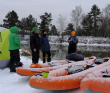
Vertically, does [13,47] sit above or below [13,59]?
above

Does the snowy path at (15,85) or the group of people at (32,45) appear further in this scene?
the group of people at (32,45)

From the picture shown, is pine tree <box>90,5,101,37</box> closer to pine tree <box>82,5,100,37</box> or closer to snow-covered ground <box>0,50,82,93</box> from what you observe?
pine tree <box>82,5,100,37</box>

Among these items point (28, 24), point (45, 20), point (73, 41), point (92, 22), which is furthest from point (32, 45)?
point (28, 24)

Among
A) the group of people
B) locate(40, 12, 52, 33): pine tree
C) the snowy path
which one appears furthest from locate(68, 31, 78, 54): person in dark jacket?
locate(40, 12, 52, 33): pine tree

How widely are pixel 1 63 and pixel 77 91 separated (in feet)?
10.6

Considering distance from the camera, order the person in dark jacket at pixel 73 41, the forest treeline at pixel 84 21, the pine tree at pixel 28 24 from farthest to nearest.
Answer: the pine tree at pixel 28 24 → the forest treeline at pixel 84 21 → the person in dark jacket at pixel 73 41

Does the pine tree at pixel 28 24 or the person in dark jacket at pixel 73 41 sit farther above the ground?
the pine tree at pixel 28 24

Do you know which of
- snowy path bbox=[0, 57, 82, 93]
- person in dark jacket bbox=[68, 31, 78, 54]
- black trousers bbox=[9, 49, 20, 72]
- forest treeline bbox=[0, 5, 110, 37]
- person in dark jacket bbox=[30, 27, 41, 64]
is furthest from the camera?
forest treeline bbox=[0, 5, 110, 37]

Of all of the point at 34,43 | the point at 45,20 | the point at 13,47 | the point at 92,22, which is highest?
the point at 45,20

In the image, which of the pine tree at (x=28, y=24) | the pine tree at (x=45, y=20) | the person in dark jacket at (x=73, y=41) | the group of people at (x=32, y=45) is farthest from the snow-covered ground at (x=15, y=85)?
the pine tree at (x=28, y=24)

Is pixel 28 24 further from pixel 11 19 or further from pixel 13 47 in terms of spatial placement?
pixel 13 47

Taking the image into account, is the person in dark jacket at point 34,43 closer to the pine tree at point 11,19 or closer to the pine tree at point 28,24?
the pine tree at point 11,19

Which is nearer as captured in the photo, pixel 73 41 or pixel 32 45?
pixel 32 45

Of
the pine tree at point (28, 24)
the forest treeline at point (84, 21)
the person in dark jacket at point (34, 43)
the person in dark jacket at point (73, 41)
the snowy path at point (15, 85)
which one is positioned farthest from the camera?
the pine tree at point (28, 24)
